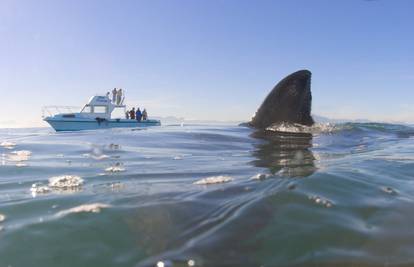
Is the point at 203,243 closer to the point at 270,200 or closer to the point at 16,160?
the point at 270,200

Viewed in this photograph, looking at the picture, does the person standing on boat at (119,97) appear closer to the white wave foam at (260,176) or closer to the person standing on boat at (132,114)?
the person standing on boat at (132,114)

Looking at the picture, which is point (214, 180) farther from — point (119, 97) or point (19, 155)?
point (119, 97)

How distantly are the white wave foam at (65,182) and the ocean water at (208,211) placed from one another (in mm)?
14

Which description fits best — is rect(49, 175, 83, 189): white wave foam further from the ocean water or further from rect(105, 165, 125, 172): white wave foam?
rect(105, 165, 125, 172): white wave foam

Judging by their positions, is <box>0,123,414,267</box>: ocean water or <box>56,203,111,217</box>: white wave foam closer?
<box>0,123,414,267</box>: ocean water

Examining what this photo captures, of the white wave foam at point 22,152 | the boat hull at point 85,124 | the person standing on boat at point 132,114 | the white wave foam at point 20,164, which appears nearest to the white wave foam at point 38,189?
the white wave foam at point 20,164

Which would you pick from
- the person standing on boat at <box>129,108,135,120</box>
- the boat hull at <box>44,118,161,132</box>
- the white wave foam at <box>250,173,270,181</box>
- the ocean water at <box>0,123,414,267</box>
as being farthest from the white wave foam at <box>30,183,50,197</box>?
Result: the person standing on boat at <box>129,108,135,120</box>

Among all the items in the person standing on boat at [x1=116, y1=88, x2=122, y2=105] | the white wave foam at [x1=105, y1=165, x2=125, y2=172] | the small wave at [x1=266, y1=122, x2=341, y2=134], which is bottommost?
the white wave foam at [x1=105, y1=165, x2=125, y2=172]

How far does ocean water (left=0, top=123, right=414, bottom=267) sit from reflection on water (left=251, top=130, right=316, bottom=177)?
0.18 feet

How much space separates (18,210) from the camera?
4793mm

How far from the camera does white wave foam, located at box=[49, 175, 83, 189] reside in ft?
19.7

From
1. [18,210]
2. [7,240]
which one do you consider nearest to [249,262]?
[7,240]

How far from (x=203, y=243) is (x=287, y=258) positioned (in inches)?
27.6

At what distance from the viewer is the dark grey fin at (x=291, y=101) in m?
13.4
